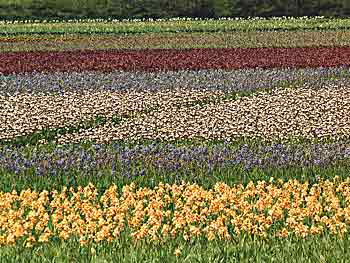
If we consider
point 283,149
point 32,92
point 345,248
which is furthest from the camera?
point 32,92

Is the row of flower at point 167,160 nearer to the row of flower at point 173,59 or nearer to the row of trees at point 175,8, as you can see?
the row of flower at point 173,59

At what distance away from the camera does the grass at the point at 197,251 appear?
681 centimetres

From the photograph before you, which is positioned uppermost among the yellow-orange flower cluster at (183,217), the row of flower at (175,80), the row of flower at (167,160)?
the yellow-orange flower cluster at (183,217)

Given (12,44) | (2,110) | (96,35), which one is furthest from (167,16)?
(2,110)

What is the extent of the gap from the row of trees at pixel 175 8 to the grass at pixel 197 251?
48.3m

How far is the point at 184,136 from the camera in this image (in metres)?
14.4

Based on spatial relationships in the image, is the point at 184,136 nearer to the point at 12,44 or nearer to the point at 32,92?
the point at 32,92

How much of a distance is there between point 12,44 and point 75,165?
23312mm

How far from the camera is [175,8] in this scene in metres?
56.3

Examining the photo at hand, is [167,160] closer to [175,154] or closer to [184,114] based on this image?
[175,154]

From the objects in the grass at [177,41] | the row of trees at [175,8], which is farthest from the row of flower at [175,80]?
the row of trees at [175,8]

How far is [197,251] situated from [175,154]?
4.40 meters

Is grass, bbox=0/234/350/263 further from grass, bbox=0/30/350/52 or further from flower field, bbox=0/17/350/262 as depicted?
grass, bbox=0/30/350/52

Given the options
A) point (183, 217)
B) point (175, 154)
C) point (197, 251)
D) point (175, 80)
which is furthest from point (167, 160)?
point (175, 80)
